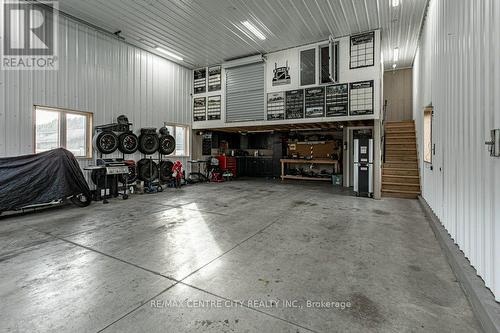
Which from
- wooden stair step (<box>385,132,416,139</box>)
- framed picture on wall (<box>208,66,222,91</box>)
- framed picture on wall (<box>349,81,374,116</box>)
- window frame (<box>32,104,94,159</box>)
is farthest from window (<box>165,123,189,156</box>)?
wooden stair step (<box>385,132,416,139</box>)

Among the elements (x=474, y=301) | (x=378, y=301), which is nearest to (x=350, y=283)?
(x=378, y=301)

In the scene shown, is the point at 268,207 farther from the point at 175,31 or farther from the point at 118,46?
the point at 118,46

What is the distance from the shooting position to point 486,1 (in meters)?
2.03

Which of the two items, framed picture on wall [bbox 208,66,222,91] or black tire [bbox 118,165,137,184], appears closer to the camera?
black tire [bbox 118,165,137,184]

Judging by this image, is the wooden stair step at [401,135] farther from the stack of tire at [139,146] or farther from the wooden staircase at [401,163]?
the stack of tire at [139,146]

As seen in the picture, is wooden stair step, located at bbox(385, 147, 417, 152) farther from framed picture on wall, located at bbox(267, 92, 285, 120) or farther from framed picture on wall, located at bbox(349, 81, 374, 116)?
framed picture on wall, located at bbox(267, 92, 285, 120)

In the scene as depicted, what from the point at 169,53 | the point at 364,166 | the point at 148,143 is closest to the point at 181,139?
the point at 148,143

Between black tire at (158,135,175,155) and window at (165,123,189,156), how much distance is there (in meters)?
0.94

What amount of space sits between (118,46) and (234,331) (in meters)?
8.29

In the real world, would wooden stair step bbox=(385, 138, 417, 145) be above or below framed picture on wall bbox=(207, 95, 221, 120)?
below

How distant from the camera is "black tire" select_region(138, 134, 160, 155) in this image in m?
7.65

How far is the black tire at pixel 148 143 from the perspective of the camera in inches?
301

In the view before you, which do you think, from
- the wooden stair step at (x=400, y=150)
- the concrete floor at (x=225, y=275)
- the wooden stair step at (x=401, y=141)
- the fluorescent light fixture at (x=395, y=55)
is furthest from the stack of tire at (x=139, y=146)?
the fluorescent light fixture at (x=395, y=55)

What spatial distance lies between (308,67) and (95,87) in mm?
6343
